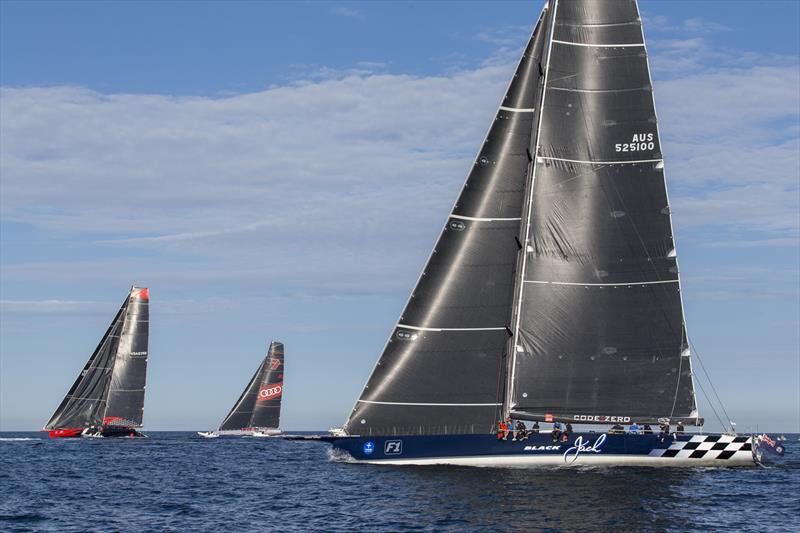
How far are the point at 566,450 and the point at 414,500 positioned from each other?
8941mm

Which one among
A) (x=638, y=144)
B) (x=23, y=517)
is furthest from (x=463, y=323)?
(x=23, y=517)

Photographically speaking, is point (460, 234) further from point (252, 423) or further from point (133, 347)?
point (252, 423)

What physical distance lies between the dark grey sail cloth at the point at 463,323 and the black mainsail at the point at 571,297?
0.05 m

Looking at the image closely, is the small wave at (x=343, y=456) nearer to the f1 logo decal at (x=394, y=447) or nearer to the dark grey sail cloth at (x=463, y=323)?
the dark grey sail cloth at (x=463, y=323)

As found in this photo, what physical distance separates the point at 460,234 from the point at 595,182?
5.63m

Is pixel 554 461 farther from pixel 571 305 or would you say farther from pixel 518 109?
pixel 518 109

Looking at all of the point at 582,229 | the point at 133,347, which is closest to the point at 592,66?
the point at 582,229

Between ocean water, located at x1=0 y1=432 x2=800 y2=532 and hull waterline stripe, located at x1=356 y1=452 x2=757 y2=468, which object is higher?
hull waterline stripe, located at x1=356 y1=452 x2=757 y2=468

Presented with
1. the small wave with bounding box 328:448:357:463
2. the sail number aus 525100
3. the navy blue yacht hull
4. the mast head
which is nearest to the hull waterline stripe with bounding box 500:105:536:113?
the sail number aus 525100

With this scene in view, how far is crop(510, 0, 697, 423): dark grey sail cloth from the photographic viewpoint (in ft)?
132

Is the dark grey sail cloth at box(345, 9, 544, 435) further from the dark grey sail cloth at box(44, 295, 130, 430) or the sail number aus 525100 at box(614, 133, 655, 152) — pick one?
the dark grey sail cloth at box(44, 295, 130, 430)

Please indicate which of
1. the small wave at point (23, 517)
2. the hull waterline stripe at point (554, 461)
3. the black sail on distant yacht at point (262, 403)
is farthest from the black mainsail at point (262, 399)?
the small wave at point (23, 517)

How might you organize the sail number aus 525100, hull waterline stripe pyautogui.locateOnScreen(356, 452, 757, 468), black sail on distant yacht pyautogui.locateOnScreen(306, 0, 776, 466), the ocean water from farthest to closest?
the sail number aus 525100 < black sail on distant yacht pyautogui.locateOnScreen(306, 0, 776, 466) < hull waterline stripe pyautogui.locateOnScreen(356, 452, 757, 468) < the ocean water

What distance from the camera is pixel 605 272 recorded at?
1592 inches
